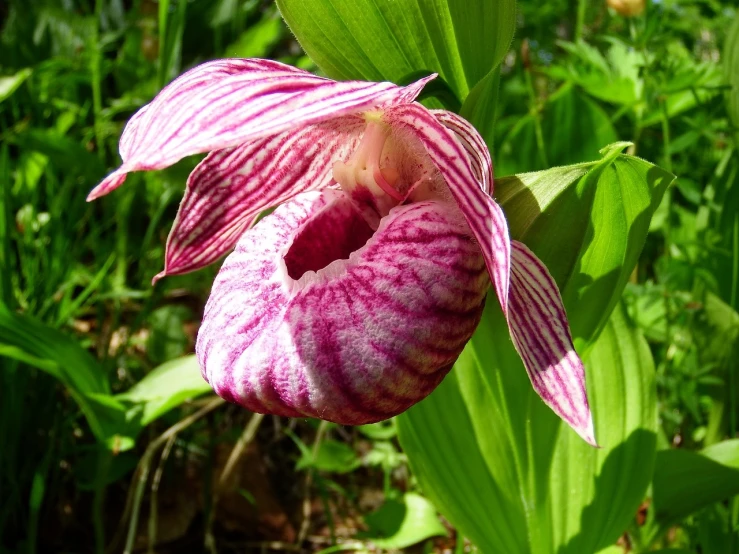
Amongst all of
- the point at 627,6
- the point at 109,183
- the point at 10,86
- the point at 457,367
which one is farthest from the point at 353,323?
the point at 10,86

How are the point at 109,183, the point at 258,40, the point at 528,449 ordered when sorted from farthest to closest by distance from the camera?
the point at 258,40 → the point at 528,449 → the point at 109,183

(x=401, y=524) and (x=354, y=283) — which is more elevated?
(x=354, y=283)

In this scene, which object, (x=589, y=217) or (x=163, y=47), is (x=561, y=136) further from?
(x=163, y=47)

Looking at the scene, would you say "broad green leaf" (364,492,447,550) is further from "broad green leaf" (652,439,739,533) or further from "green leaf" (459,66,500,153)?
"green leaf" (459,66,500,153)

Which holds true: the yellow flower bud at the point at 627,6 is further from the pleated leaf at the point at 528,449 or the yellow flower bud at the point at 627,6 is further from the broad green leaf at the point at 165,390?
the broad green leaf at the point at 165,390

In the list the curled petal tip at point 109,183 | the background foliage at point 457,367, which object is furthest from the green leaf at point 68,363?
the curled petal tip at point 109,183

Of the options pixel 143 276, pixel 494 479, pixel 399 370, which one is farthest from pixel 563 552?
pixel 143 276
